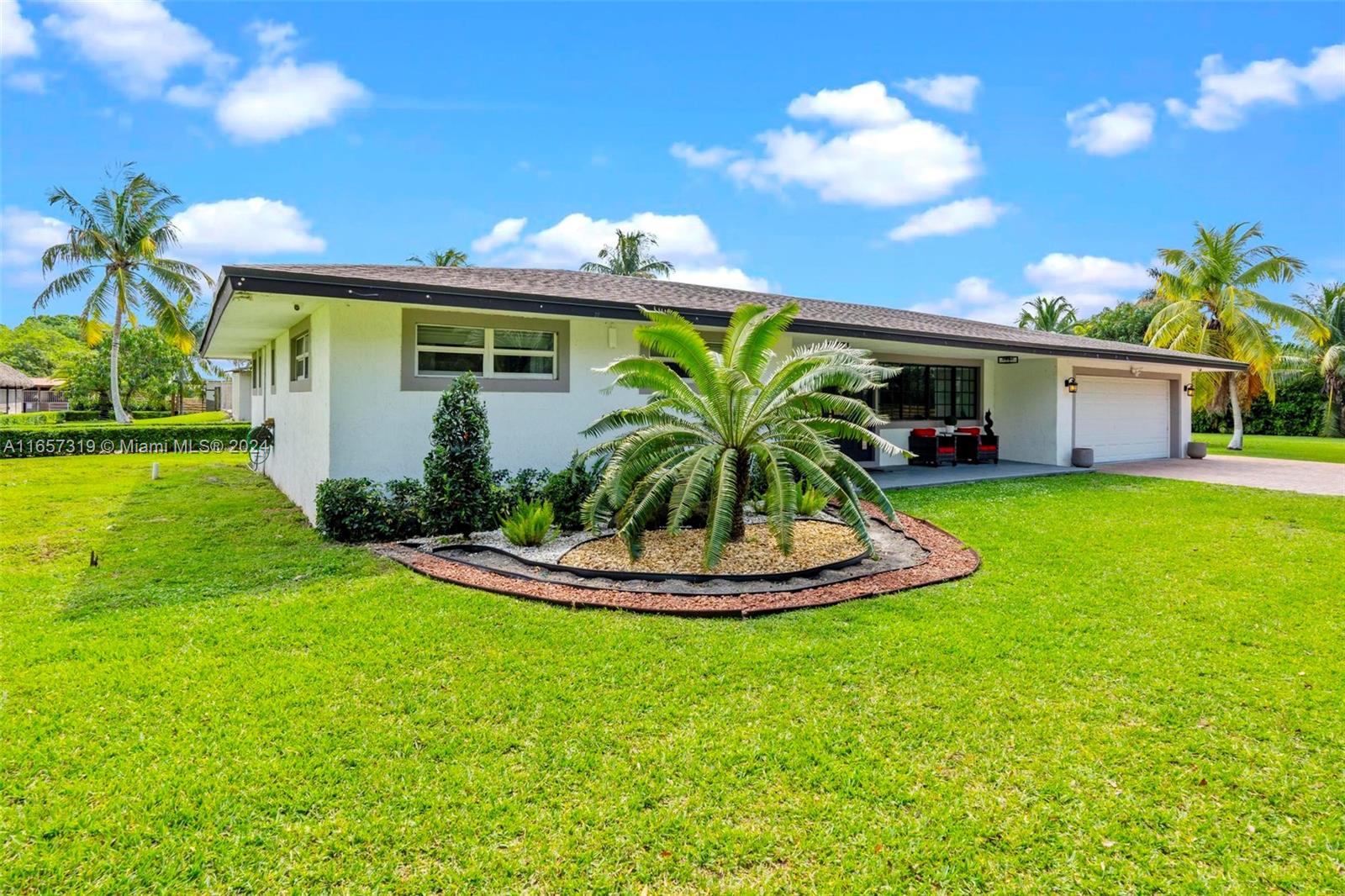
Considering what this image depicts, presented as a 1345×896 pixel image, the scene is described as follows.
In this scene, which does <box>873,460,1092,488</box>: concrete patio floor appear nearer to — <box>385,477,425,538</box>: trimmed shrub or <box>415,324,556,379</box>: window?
<box>415,324,556,379</box>: window

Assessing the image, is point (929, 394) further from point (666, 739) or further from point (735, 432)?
point (666, 739)

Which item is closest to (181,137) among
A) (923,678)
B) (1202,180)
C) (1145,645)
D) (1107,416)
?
(923,678)

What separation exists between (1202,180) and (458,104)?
73.4 feet

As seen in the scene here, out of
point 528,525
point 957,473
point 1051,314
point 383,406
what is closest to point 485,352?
point 383,406

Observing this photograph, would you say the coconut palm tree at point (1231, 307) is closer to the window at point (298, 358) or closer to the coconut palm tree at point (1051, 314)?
the coconut palm tree at point (1051, 314)

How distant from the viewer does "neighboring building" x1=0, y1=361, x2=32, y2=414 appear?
120 ft

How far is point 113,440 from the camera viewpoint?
2094cm

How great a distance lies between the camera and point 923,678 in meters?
4.15

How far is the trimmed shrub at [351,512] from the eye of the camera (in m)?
7.66

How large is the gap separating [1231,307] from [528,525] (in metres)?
24.8

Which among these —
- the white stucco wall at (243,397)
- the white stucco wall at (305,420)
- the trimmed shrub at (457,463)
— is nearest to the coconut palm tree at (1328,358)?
the trimmed shrub at (457,463)

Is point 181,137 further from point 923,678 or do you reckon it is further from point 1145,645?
point 1145,645

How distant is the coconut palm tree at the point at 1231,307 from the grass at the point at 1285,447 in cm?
125

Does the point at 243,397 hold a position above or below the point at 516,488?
above
